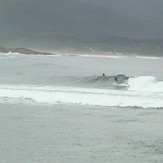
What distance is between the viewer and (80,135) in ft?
48.5

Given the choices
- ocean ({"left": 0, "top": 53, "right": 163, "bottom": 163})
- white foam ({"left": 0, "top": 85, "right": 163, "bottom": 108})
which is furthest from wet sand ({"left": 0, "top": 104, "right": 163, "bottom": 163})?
white foam ({"left": 0, "top": 85, "right": 163, "bottom": 108})

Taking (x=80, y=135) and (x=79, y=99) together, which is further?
(x=79, y=99)

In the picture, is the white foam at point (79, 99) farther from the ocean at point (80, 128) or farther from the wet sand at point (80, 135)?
the wet sand at point (80, 135)

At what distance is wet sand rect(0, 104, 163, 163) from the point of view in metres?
12.2

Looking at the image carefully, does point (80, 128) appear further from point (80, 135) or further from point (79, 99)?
point (79, 99)

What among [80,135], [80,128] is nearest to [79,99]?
[80,128]

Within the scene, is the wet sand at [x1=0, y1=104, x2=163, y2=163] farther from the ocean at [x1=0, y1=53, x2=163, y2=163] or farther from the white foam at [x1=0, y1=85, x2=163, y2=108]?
the white foam at [x1=0, y1=85, x2=163, y2=108]

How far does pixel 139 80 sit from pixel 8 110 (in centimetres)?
2207

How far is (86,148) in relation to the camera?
13.0m

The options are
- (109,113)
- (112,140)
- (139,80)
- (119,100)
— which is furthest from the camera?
(139,80)

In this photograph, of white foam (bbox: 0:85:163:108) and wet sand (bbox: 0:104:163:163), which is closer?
wet sand (bbox: 0:104:163:163)

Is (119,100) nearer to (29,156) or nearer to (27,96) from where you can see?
(27,96)

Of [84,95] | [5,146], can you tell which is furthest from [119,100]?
[5,146]

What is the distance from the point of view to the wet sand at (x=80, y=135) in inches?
480
